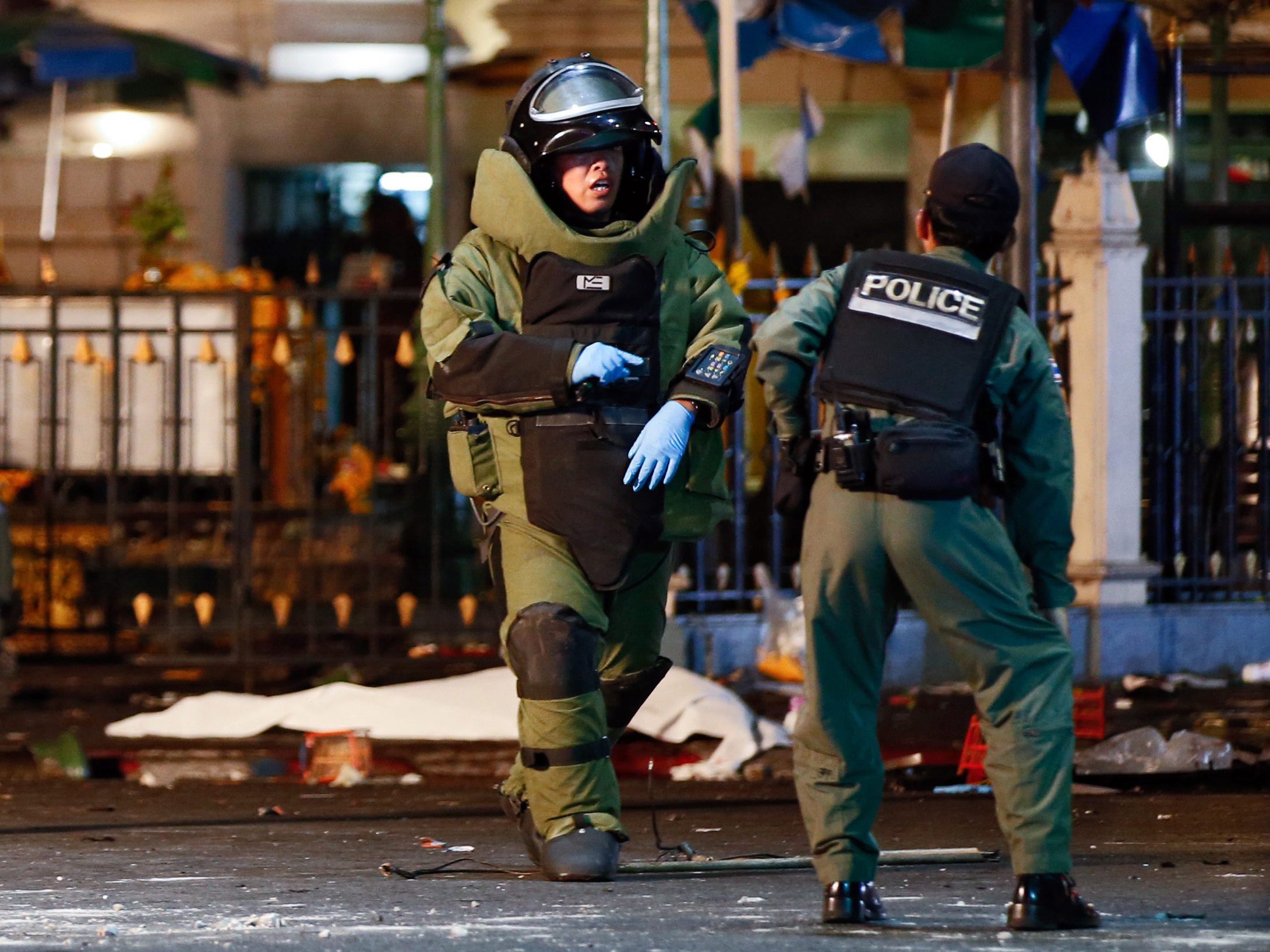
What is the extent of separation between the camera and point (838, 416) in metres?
4.42

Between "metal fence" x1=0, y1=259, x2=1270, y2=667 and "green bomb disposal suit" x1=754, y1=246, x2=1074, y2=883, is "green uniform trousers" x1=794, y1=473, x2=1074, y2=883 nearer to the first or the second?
"green bomb disposal suit" x1=754, y1=246, x2=1074, y2=883

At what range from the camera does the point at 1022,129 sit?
30.2 ft

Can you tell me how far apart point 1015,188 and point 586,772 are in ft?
5.48

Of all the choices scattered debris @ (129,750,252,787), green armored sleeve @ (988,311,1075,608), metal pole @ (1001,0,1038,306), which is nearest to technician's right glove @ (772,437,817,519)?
green armored sleeve @ (988,311,1075,608)

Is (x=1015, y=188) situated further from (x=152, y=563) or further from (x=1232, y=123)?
(x=1232, y=123)

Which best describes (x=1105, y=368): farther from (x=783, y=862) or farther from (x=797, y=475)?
(x=797, y=475)

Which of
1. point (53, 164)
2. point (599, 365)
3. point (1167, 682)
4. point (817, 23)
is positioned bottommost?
point (1167, 682)

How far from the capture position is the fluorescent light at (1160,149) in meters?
12.5

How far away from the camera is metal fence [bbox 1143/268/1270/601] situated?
32.7ft

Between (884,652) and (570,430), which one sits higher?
(570,430)

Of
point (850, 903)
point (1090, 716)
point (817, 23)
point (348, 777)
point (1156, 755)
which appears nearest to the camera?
point (850, 903)

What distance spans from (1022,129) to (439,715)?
11.8 ft

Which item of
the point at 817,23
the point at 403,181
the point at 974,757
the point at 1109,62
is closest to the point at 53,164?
the point at 403,181

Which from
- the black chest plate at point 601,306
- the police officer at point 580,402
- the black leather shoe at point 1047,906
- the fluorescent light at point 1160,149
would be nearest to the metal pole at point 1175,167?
the fluorescent light at point 1160,149
